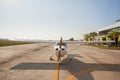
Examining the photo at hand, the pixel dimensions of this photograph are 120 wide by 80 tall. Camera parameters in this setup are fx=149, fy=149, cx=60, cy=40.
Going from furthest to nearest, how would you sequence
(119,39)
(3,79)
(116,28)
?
(116,28) → (119,39) → (3,79)

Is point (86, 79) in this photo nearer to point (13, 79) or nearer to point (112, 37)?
point (13, 79)

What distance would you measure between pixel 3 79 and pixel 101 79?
5.93 metres

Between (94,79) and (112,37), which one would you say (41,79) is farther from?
(112,37)

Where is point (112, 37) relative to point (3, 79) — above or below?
above

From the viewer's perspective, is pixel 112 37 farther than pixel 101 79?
Yes

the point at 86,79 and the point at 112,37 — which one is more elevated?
the point at 112,37

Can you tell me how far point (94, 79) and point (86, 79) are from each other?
489 millimetres

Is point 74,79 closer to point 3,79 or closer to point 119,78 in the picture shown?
point 119,78

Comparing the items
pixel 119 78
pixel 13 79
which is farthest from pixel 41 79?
pixel 119 78

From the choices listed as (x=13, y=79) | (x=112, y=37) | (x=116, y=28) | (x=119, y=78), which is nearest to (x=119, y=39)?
(x=112, y=37)

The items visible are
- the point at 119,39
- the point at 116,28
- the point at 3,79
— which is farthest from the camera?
the point at 116,28

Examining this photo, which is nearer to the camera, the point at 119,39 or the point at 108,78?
the point at 108,78

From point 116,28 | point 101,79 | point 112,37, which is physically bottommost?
point 101,79

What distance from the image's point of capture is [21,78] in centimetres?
927
